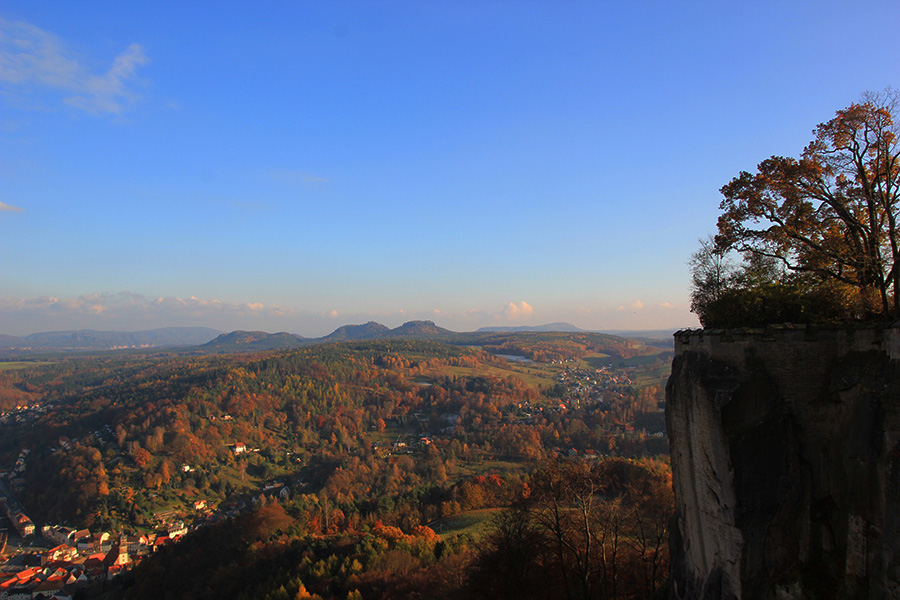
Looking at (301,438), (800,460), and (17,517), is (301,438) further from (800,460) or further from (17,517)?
(800,460)

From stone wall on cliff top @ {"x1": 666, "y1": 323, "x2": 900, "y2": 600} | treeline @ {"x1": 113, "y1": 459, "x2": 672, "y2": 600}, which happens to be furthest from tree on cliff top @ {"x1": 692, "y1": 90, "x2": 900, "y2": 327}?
treeline @ {"x1": 113, "y1": 459, "x2": 672, "y2": 600}

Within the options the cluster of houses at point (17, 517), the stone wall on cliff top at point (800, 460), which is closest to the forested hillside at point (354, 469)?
the cluster of houses at point (17, 517)

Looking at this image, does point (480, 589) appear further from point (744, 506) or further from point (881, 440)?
point (881, 440)

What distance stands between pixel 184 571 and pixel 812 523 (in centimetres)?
5647

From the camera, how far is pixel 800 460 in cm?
915

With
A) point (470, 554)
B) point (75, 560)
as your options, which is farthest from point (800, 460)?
point (75, 560)

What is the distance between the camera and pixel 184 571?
47.4 m

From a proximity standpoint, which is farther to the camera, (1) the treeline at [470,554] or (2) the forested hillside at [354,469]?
(2) the forested hillside at [354,469]

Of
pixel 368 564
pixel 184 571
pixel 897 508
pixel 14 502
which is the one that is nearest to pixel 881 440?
pixel 897 508

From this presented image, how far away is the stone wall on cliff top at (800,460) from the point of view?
315 inches

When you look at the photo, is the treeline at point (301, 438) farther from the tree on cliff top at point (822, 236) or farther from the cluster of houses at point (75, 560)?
the tree on cliff top at point (822, 236)

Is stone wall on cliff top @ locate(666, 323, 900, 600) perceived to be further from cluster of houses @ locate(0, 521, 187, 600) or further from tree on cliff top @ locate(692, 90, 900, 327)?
cluster of houses @ locate(0, 521, 187, 600)

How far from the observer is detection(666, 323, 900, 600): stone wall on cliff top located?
26.3 ft

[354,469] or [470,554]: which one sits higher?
[470,554]
